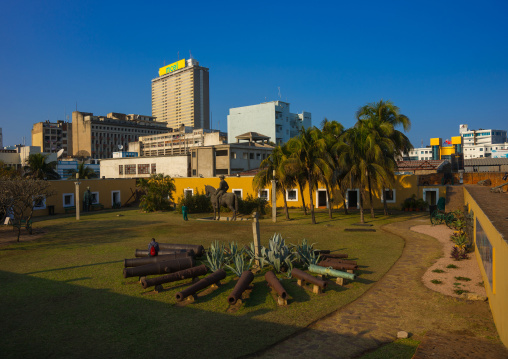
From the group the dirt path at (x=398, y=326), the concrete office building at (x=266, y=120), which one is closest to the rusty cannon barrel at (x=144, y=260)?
the dirt path at (x=398, y=326)

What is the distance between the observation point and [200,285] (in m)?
9.90

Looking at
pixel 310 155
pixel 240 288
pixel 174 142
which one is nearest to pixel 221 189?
pixel 310 155

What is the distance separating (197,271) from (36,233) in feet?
50.5

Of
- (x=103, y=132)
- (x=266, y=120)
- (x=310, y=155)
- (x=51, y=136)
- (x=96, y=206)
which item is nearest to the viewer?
(x=310, y=155)

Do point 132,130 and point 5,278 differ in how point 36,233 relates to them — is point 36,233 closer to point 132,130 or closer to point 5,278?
point 5,278

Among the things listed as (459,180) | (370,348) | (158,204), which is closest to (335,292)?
(370,348)

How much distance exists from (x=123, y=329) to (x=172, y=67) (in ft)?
636

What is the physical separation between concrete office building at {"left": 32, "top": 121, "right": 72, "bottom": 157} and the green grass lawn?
393 feet

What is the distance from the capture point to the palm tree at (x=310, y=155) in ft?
77.0

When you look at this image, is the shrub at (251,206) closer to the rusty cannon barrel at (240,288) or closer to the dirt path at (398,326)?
the dirt path at (398,326)

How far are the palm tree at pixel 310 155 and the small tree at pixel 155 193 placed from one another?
52.0ft

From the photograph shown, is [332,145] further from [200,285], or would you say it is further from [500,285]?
[500,285]

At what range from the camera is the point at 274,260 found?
39.1ft

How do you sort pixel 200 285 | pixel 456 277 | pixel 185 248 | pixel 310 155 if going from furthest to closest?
pixel 310 155
pixel 185 248
pixel 456 277
pixel 200 285
